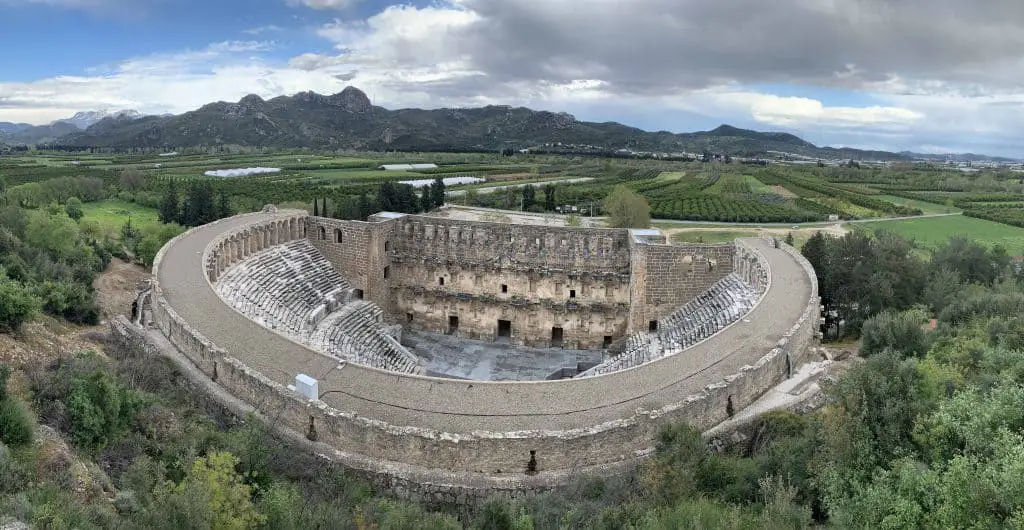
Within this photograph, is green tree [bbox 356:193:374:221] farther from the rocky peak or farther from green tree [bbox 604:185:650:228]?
the rocky peak

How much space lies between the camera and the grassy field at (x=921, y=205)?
62972 millimetres

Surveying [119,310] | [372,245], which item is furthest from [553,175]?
[119,310]

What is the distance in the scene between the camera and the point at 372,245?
3094cm

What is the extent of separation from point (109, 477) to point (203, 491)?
3212 mm

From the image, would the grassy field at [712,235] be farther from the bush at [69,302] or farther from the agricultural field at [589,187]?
the bush at [69,302]

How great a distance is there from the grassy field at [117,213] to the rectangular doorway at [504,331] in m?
28.4

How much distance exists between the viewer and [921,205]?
6725 cm

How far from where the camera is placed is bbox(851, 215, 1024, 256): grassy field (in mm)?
45500

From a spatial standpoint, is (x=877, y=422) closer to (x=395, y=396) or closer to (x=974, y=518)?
(x=974, y=518)

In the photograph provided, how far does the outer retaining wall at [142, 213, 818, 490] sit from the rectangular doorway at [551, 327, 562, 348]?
1387 cm

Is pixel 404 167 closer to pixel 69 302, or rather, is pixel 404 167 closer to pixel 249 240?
pixel 249 240

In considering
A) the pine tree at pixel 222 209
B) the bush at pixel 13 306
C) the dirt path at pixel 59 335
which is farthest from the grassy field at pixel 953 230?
the pine tree at pixel 222 209

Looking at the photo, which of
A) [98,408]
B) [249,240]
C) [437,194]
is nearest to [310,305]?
[249,240]

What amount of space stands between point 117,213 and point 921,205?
258 feet
